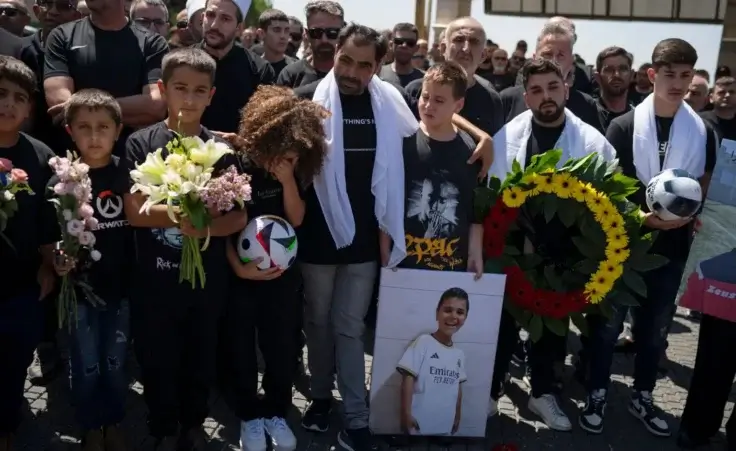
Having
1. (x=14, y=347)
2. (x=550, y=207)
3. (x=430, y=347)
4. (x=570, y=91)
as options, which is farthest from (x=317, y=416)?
(x=570, y=91)

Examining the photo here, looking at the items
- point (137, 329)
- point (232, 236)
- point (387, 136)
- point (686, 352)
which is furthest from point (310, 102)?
point (686, 352)

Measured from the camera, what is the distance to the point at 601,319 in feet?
14.8

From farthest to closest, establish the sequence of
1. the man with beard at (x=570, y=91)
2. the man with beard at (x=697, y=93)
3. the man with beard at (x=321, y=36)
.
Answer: the man with beard at (x=697, y=93) < the man with beard at (x=570, y=91) < the man with beard at (x=321, y=36)

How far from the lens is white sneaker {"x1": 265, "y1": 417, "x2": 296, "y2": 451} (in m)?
3.99

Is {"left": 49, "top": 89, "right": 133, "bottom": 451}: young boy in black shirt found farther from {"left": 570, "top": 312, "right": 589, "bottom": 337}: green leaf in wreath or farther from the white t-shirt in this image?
{"left": 570, "top": 312, "right": 589, "bottom": 337}: green leaf in wreath

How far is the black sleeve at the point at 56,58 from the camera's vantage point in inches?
165

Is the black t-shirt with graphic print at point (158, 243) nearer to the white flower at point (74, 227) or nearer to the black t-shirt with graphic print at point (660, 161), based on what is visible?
the white flower at point (74, 227)

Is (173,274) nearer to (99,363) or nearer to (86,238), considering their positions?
(86,238)

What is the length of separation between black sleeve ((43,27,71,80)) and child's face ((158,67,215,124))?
92 cm

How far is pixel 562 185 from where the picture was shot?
162 inches

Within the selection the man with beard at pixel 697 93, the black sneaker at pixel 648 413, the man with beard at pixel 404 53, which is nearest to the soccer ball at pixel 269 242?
the black sneaker at pixel 648 413

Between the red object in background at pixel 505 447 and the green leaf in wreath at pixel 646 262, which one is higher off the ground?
the green leaf in wreath at pixel 646 262

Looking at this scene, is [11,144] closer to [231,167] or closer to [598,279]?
[231,167]

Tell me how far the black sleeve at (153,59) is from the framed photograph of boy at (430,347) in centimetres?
169
